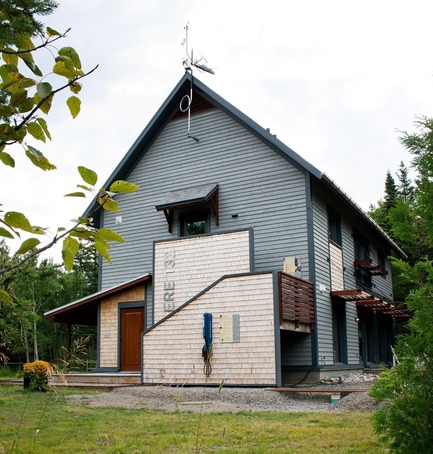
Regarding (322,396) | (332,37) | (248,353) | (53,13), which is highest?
(332,37)

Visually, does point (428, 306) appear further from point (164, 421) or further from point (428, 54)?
point (164, 421)

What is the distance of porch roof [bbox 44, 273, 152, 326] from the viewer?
1755 cm

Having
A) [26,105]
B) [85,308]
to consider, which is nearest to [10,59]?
[26,105]

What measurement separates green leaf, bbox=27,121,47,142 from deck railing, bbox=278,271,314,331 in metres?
11.5

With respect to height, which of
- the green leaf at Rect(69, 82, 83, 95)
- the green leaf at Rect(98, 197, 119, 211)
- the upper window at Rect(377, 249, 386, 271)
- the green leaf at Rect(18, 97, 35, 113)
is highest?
the upper window at Rect(377, 249, 386, 271)

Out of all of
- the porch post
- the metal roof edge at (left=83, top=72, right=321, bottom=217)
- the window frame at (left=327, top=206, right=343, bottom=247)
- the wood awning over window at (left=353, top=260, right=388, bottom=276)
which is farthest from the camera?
the wood awning over window at (left=353, top=260, right=388, bottom=276)

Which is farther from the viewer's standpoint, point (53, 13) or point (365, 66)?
point (365, 66)

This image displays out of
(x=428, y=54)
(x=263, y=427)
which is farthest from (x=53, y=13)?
(x=263, y=427)

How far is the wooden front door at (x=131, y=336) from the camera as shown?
56.4 feet

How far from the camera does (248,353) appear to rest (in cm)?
1324

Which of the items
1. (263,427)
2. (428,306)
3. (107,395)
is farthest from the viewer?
(107,395)

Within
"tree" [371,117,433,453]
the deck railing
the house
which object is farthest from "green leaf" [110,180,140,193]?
the deck railing

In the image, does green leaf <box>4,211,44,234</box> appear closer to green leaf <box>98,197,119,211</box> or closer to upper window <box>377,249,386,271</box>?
green leaf <box>98,197,119,211</box>

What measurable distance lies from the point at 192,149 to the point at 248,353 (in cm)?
724
